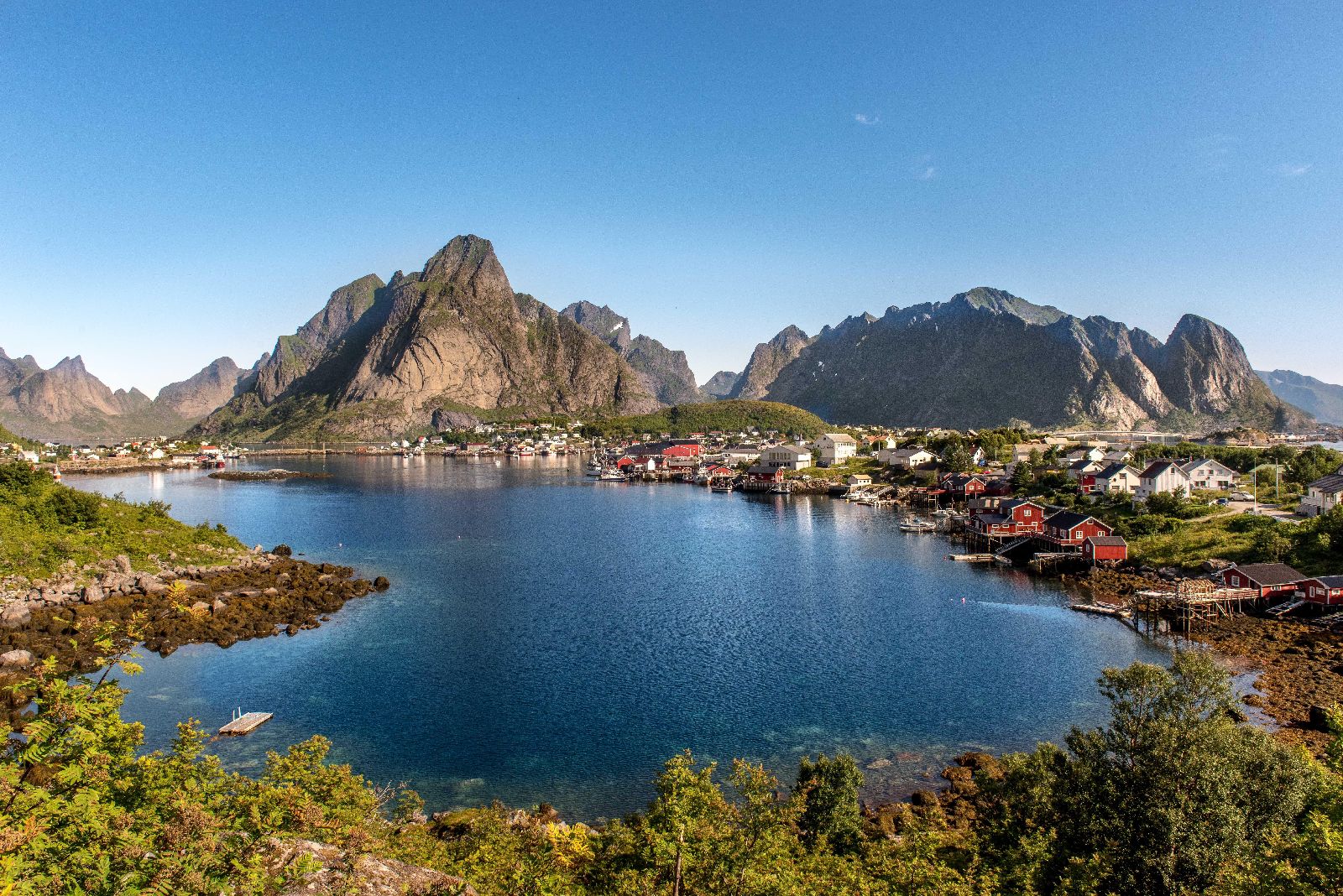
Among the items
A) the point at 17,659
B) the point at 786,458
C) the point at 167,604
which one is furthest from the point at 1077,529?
the point at 786,458

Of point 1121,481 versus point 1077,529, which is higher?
point 1121,481

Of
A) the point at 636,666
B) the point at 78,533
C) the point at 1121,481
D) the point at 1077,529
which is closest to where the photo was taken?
the point at 636,666

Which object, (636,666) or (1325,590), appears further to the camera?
(1325,590)

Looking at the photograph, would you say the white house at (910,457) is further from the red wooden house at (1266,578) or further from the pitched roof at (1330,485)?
the red wooden house at (1266,578)

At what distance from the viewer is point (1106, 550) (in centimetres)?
4875

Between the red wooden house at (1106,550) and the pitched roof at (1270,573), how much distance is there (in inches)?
378

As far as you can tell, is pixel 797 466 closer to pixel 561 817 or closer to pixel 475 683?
pixel 475 683

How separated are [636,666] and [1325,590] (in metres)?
34.3

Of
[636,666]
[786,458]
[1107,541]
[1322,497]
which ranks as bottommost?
[636,666]

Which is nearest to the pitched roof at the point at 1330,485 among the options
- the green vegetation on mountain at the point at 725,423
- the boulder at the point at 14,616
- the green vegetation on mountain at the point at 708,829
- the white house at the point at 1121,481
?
the white house at the point at 1121,481

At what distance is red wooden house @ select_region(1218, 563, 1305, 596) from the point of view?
37.8 metres

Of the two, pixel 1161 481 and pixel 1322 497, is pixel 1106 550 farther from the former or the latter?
pixel 1161 481

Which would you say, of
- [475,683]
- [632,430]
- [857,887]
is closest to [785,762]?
[857,887]

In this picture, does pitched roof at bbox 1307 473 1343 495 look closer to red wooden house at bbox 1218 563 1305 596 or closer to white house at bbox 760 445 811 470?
red wooden house at bbox 1218 563 1305 596
